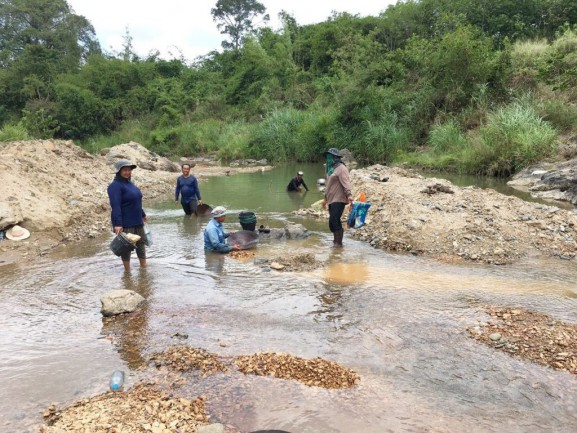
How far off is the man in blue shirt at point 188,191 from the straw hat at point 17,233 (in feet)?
11.5

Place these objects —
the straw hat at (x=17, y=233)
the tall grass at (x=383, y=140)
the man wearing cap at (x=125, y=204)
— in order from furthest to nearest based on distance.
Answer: the tall grass at (x=383, y=140), the straw hat at (x=17, y=233), the man wearing cap at (x=125, y=204)

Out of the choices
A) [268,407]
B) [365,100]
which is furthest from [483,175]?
[268,407]

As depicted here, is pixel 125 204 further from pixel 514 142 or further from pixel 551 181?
pixel 514 142

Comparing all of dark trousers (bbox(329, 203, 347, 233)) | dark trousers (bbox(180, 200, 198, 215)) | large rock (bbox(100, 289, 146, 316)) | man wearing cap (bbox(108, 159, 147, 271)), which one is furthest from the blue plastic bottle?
dark trousers (bbox(180, 200, 198, 215))

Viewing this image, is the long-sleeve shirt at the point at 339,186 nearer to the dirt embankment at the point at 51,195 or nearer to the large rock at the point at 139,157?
the dirt embankment at the point at 51,195

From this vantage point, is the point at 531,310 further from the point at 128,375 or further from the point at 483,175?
the point at 483,175

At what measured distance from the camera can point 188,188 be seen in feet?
37.2

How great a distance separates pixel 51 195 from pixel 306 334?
8503 mm

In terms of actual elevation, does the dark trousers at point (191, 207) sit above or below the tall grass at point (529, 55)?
below

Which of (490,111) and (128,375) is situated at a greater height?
(490,111)

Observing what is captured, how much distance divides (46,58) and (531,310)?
1915 inches

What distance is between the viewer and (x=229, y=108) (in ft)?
128

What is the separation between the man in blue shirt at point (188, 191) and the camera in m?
11.2

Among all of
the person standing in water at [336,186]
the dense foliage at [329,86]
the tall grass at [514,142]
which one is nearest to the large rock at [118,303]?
the person standing in water at [336,186]
